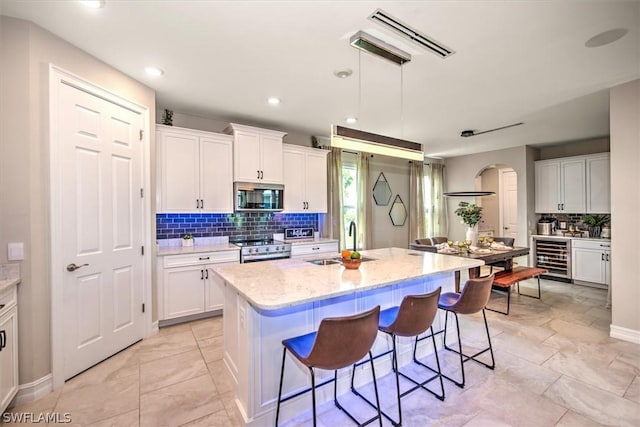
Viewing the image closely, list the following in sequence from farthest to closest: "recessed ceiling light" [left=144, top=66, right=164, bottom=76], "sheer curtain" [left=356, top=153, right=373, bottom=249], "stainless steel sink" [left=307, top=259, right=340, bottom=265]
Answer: "sheer curtain" [left=356, top=153, right=373, bottom=249] < "recessed ceiling light" [left=144, top=66, right=164, bottom=76] < "stainless steel sink" [left=307, top=259, right=340, bottom=265]

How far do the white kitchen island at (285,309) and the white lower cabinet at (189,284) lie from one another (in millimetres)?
1232

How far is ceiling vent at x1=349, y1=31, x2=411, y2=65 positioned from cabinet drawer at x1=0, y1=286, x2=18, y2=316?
3020 mm

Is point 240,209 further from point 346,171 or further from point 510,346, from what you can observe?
point 510,346

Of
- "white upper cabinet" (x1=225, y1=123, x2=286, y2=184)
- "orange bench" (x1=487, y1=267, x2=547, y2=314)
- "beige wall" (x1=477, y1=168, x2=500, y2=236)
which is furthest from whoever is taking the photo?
"beige wall" (x1=477, y1=168, x2=500, y2=236)

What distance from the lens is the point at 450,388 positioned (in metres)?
2.24

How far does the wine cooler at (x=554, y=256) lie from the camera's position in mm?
5426

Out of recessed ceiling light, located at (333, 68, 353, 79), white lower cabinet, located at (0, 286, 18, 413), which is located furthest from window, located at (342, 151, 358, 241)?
white lower cabinet, located at (0, 286, 18, 413)

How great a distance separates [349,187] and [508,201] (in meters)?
4.57

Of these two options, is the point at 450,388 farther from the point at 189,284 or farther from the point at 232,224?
the point at 232,224

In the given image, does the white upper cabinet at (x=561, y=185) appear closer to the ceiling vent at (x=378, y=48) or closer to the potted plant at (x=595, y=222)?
the potted plant at (x=595, y=222)

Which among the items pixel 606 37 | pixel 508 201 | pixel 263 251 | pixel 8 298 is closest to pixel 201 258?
pixel 263 251

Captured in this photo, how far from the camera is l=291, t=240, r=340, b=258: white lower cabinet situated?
4238mm

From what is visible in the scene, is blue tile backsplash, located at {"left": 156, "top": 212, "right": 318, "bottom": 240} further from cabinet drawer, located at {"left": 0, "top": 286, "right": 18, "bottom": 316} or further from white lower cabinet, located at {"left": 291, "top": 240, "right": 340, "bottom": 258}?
cabinet drawer, located at {"left": 0, "top": 286, "right": 18, "bottom": 316}

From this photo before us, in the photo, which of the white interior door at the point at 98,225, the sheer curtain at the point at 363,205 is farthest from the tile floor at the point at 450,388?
the sheer curtain at the point at 363,205
